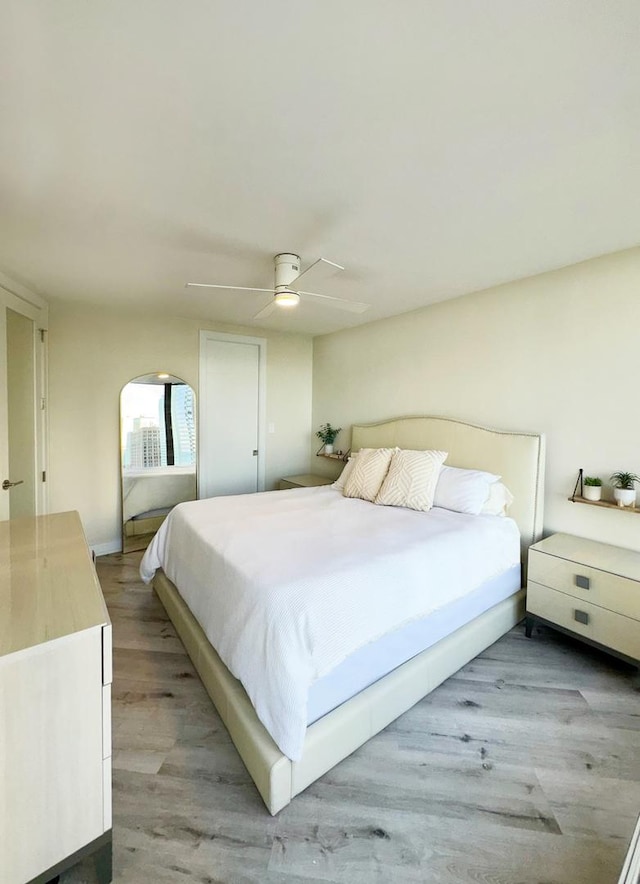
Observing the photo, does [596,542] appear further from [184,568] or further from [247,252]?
[247,252]

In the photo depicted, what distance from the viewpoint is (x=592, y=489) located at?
90.7 inches

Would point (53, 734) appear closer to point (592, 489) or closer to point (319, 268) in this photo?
point (319, 268)

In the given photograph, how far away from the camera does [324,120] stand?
1.23 metres

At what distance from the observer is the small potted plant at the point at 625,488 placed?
2.15m

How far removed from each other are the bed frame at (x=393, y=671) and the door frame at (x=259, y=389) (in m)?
1.81

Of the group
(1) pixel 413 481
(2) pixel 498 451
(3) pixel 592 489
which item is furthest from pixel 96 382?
(3) pixel 592 489

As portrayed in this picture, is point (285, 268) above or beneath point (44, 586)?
above

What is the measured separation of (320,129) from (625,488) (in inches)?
96.0

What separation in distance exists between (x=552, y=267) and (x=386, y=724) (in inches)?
113

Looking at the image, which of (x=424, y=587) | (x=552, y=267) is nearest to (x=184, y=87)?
(x=424, y=587)

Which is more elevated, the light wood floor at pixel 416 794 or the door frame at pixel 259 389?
the door frame at pixel 259 389

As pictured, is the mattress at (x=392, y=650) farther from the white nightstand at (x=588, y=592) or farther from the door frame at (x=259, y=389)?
the door frame at (x=259, y=389)

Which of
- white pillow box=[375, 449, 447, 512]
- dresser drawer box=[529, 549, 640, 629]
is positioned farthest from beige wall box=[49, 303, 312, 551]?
dresser drawer box=[529, 549, 640, 629]

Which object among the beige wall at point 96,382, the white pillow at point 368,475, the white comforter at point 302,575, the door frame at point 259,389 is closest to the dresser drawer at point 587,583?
the white comforter at point 302,575
